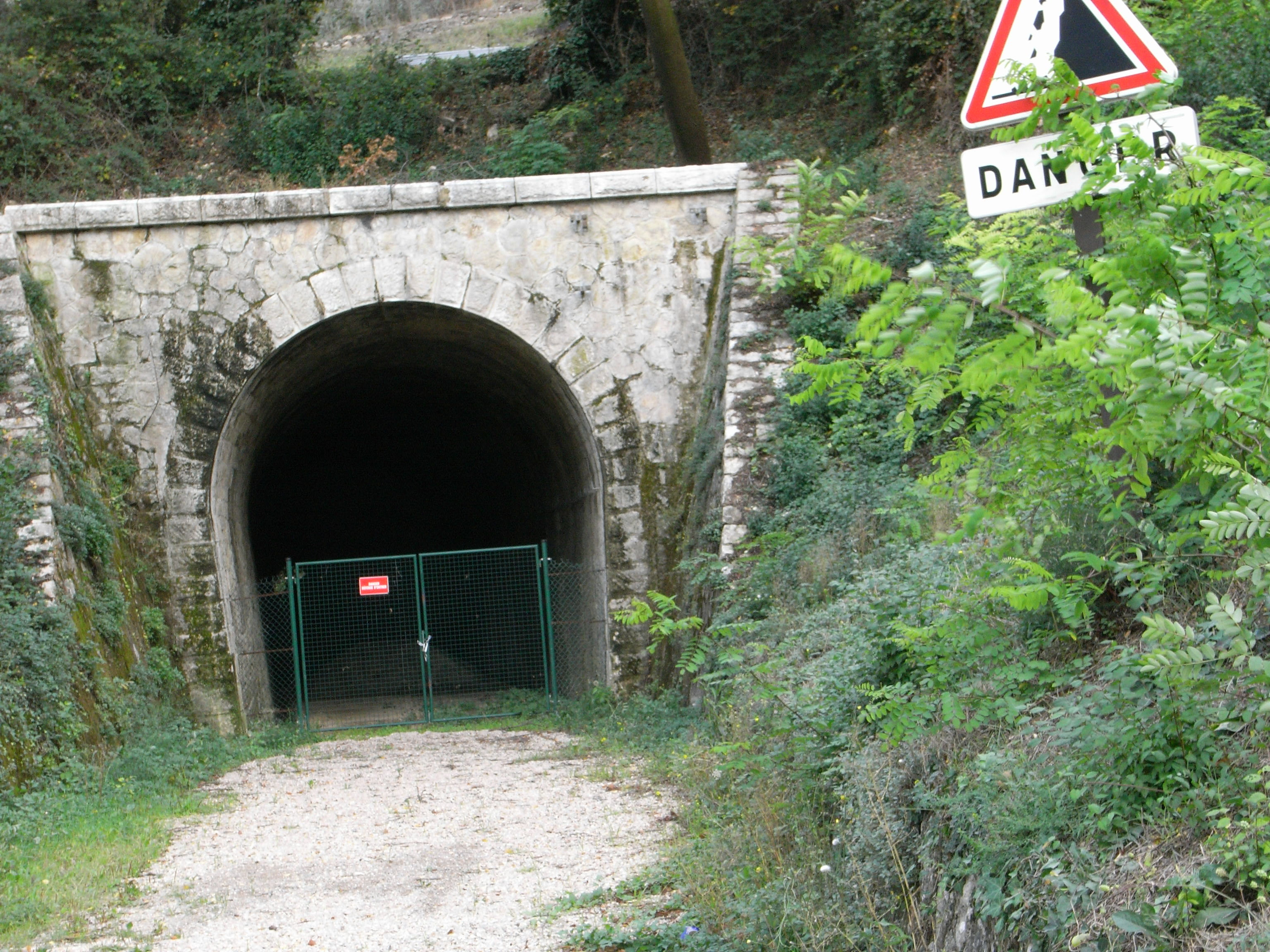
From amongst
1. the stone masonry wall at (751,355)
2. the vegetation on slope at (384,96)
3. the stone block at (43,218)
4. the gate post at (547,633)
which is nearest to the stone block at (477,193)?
the stone masonry wall at (751,355)

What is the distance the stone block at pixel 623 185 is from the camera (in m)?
11.0

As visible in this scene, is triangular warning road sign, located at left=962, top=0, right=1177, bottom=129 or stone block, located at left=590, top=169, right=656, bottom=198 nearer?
triangular warning road sign, located at left=962, top=0, right=1177, bottom=129

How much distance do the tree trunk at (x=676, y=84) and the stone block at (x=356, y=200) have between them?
15.6ft

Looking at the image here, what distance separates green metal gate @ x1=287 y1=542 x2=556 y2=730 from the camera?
46.0 ft

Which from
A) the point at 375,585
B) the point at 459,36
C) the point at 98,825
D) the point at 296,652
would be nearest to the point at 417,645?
the point at 375,585

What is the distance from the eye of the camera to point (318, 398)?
14.5 metres

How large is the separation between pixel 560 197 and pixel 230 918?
742 cm

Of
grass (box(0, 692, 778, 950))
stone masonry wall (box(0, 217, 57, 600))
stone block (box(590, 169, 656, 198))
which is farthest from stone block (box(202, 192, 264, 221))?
grass (box(0, 692, 778, 950))

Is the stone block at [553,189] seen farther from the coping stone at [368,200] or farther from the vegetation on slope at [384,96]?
the vegetation on slope at [384,96]

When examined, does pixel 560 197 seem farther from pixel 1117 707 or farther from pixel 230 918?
pixel 1117 707

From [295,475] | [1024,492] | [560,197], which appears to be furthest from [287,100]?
[1024,492]

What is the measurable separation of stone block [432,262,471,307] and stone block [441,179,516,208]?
1.92 ft

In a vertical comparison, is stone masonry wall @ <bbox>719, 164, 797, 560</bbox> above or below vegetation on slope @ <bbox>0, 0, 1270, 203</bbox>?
below

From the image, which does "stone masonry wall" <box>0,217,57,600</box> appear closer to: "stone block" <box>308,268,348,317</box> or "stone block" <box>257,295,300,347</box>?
"stone block" <box>257,295,300,347</box>
